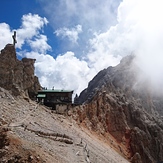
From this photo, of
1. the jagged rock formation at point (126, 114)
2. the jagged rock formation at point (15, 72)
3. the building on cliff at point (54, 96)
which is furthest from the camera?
the building on cliff at point (54, 96)

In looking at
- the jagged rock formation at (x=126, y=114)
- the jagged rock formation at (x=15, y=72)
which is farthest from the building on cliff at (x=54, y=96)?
the jagged rock formation at (x=126, y=114)

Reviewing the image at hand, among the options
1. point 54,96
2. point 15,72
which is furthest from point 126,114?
point 15,72

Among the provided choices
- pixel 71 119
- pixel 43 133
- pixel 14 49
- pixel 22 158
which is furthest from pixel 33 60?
pixel 22 158

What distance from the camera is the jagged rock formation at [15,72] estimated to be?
79375 mm

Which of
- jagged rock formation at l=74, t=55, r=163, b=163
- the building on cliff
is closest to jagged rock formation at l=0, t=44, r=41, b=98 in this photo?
the building on cliff

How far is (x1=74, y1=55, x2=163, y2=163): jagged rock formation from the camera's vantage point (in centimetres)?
9869

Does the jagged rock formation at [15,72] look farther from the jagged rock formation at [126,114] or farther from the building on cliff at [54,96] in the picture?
the jagged rock formation at [126,114]

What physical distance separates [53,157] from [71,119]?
45.7 metres

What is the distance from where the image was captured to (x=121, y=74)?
422ft

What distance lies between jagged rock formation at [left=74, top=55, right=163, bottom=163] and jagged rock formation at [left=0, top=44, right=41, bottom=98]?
17.3 m

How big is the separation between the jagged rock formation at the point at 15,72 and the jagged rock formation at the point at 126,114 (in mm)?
17336

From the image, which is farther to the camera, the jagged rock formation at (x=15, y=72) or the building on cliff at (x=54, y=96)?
the building on cliff at (x=54, y=96)

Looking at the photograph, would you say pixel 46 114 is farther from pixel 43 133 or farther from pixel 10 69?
pixel 43 133

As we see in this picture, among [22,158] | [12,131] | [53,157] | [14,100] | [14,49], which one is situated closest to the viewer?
[22,158]
